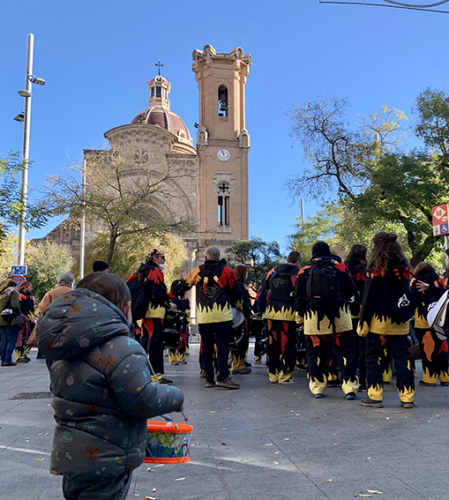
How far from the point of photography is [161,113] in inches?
2466

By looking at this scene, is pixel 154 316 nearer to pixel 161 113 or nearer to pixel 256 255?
pixel 256 255

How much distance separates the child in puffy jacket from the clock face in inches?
1882

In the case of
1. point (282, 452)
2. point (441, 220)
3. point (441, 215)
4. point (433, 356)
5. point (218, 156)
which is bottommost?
point (282, 452)

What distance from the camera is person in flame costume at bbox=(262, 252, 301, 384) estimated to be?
26.7ft

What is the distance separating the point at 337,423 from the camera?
5.12 meters

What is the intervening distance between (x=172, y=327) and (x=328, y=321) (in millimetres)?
3099

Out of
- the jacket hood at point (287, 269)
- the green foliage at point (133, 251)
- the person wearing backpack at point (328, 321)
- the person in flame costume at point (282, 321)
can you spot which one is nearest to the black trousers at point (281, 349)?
the person in flame costume at point (282, 321)

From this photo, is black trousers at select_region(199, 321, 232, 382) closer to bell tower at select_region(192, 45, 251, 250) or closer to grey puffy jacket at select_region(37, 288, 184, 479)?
grey puffy jacket at select_region(37, 288, 184, 479)

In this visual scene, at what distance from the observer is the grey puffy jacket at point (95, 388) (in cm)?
209

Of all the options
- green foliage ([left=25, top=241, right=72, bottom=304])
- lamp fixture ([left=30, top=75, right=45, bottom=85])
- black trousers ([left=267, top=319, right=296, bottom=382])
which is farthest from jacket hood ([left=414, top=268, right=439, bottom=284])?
green foliage ([left=25, top=241, right=72, bottom=304])

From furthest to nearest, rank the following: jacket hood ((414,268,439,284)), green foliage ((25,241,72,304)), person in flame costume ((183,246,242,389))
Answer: green foliage ((25,241,72,304))
jacket hood ((414,268,439,284))
person in flame costume ((183,246,242,389))

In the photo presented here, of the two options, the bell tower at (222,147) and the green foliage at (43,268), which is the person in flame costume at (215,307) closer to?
the green foliage at (43,268)

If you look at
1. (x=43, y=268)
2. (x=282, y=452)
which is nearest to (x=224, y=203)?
(x=43, y=268)

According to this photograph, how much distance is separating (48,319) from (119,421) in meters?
0.52
